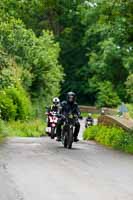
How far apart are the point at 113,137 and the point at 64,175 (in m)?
9.76

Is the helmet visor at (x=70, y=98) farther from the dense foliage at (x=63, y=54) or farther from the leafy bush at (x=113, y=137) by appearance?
the dense foliage at (x=63, y=54)

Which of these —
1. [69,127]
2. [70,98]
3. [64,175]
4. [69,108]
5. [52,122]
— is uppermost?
[70,98]

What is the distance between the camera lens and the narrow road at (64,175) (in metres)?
10.3

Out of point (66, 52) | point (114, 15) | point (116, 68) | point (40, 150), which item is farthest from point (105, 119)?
point (66, 52)

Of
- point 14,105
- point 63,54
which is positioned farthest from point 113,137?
point 63,54

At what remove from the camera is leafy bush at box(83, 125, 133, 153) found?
20017mm

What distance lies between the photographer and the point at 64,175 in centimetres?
1248

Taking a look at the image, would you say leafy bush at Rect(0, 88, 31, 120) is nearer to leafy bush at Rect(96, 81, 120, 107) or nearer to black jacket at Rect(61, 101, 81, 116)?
black jacket at Rect(61, 101, 81, 116)

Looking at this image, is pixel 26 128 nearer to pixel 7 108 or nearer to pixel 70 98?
pixel 7 108

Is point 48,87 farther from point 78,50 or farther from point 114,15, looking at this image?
point 78,50

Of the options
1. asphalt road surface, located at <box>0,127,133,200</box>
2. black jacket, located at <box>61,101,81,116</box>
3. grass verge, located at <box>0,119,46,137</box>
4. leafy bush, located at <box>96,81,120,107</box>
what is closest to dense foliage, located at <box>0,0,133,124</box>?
leafy bush, located at <box>96,81,120,107</box>

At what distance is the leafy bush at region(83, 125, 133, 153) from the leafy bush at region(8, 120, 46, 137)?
6.96 metres

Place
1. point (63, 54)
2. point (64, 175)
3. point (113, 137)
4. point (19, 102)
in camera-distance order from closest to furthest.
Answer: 1. point (64, 175)
2. point (113, 137)
3. point (19, 102)
4. point (63, 54)

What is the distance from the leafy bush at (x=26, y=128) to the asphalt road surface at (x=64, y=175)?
56.3ft
